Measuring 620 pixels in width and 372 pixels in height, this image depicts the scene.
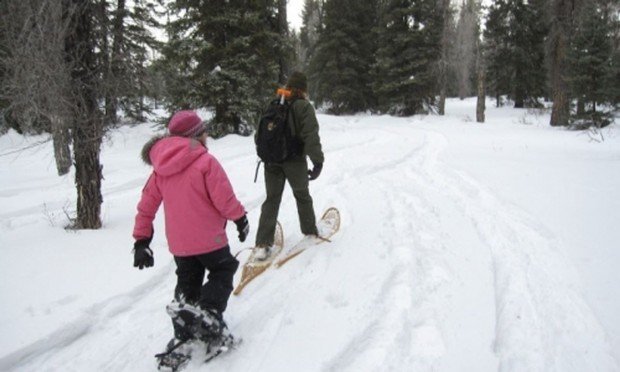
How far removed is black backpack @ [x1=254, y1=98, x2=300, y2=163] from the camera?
4.02 meters

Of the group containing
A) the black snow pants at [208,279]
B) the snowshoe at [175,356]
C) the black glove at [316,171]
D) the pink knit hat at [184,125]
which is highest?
the pink knit hat at [184,125]

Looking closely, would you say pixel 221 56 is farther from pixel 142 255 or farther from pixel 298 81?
pixel 142 255

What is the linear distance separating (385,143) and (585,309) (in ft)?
32.3

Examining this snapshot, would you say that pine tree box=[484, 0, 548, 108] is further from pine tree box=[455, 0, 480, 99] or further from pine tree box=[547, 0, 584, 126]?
pine tree box=[547, 0, 584, 126]

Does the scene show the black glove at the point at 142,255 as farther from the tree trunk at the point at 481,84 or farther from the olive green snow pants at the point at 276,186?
the tree trunk at the point at 481,84

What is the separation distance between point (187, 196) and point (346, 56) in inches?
978

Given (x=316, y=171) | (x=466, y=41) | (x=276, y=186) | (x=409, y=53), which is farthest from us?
(x=466, y=41)

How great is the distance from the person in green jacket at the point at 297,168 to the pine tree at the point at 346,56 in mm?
22787

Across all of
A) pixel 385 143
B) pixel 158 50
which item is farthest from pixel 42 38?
pixel 158 50

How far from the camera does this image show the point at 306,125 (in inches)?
159

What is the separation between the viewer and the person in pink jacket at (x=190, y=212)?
267 cm

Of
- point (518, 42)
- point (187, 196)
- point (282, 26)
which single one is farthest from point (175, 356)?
point (518, 42)

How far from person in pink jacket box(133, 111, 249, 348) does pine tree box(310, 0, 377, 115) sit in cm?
2441

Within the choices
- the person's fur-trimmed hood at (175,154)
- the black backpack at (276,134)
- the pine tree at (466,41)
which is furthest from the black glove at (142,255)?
the pine tree at (466,41)
